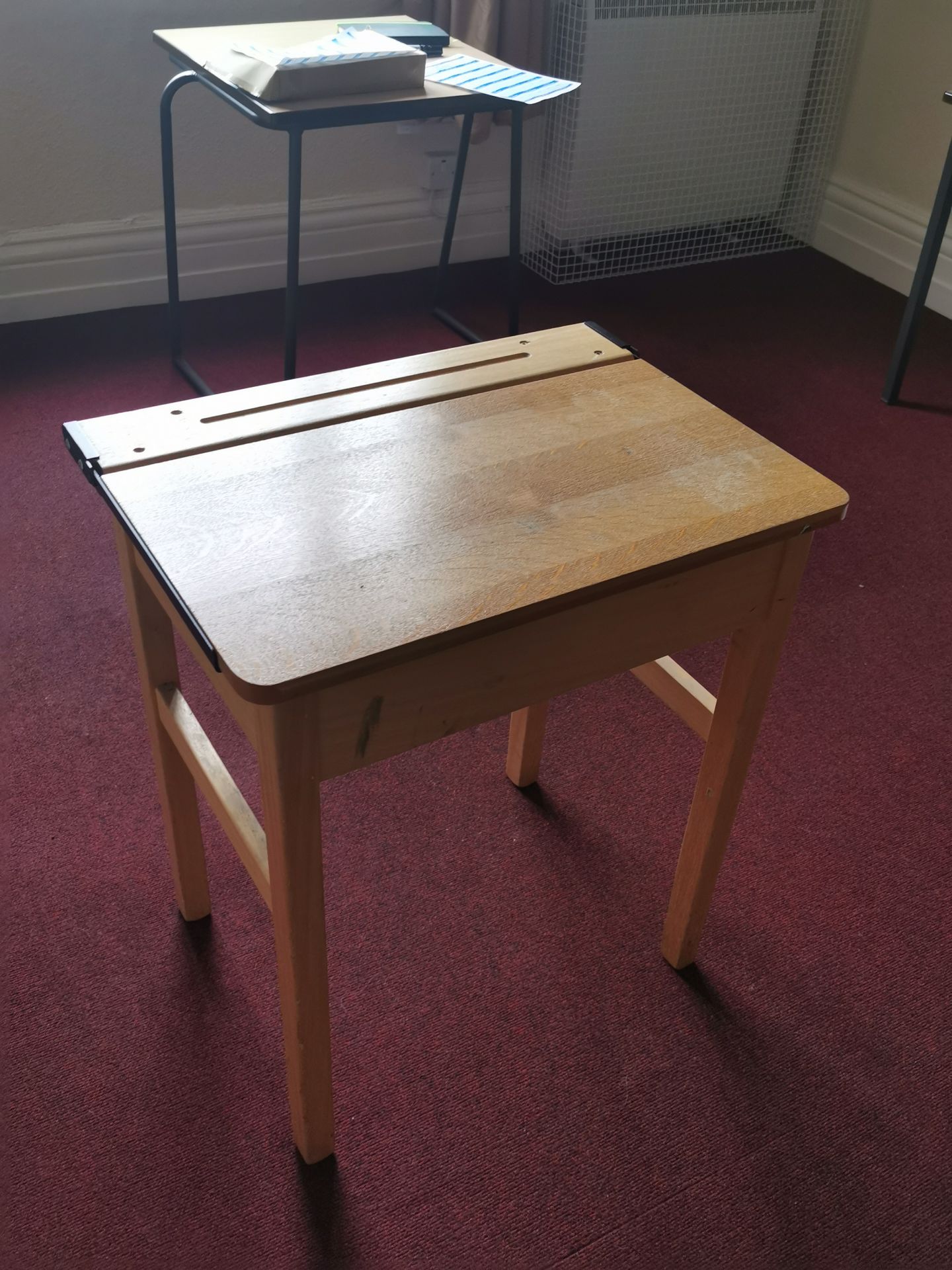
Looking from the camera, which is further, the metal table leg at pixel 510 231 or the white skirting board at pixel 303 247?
the white skirting board at pixel 303 247

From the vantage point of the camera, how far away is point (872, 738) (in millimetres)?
1553

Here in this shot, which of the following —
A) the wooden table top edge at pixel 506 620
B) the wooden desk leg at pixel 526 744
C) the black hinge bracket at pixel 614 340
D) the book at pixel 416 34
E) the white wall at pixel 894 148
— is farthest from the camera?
the white wall at pixel 894 148

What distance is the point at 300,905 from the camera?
848 millimetres

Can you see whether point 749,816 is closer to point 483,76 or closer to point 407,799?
point 407,799

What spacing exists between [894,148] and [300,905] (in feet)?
8.89

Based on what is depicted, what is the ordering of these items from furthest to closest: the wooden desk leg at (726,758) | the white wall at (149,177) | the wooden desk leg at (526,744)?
the white wall at (149,177)
the wooden desk leg at (526,744)
the wooden desk leg at (726,758)

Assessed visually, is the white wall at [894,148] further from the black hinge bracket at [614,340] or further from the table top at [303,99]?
the black hinge bracket at [614,340]

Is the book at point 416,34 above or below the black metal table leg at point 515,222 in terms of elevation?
above

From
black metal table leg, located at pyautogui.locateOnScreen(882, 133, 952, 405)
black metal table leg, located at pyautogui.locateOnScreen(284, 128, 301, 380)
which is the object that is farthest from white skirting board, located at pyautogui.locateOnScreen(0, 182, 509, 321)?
black metal table leg, located at pyautogui.locateOnScreen(882, 133, 952, 405)

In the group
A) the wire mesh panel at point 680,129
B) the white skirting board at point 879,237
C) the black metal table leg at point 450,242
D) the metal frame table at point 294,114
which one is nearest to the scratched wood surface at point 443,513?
the metal frame table at point 294,114

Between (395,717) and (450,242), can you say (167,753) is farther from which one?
(450,242)

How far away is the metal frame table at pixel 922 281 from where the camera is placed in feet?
6.73

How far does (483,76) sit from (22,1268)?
1750mm

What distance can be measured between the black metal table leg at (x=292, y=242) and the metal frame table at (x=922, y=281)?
1.12 meters
